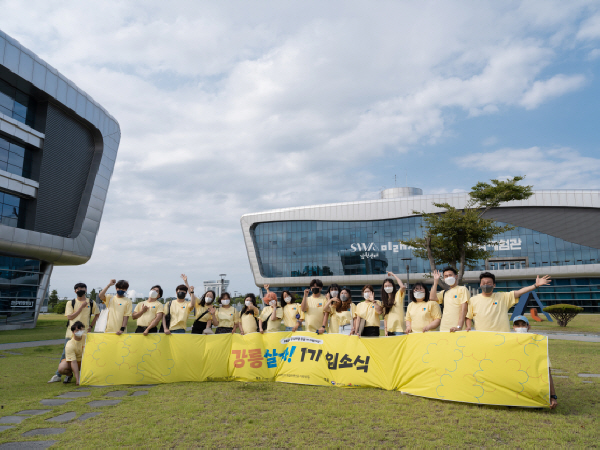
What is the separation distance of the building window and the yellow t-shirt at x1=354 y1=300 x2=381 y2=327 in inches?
944

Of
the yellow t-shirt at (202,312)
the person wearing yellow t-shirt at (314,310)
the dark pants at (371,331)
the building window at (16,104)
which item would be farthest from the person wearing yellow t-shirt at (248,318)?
the building window at (16,104)

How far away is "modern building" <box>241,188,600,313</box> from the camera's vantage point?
42156mm

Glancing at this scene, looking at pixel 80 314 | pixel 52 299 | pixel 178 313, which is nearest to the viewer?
pixel 80 314

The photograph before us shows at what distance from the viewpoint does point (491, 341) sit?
→ 5570 millimetres

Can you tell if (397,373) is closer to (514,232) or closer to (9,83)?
(9,83)

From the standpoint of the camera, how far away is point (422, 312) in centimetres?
695

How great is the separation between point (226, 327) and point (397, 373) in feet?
12.1

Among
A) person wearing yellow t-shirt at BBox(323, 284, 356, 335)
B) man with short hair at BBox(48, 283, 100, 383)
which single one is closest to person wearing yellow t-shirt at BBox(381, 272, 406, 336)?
person wearing yellow t-shirt at BBox(323, 284, 356, 335)

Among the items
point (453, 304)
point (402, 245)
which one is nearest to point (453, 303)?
point (453, 304)

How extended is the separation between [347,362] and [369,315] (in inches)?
42.1

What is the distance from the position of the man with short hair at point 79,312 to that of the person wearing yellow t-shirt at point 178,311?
53.3 inches

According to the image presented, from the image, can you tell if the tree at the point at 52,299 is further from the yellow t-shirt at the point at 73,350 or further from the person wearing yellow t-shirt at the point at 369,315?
the person wearing yellow t-shirt at the point at 369,315

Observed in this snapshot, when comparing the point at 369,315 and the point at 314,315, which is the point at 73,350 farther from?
the point at 369,315

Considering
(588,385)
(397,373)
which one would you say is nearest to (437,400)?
(397,373)
